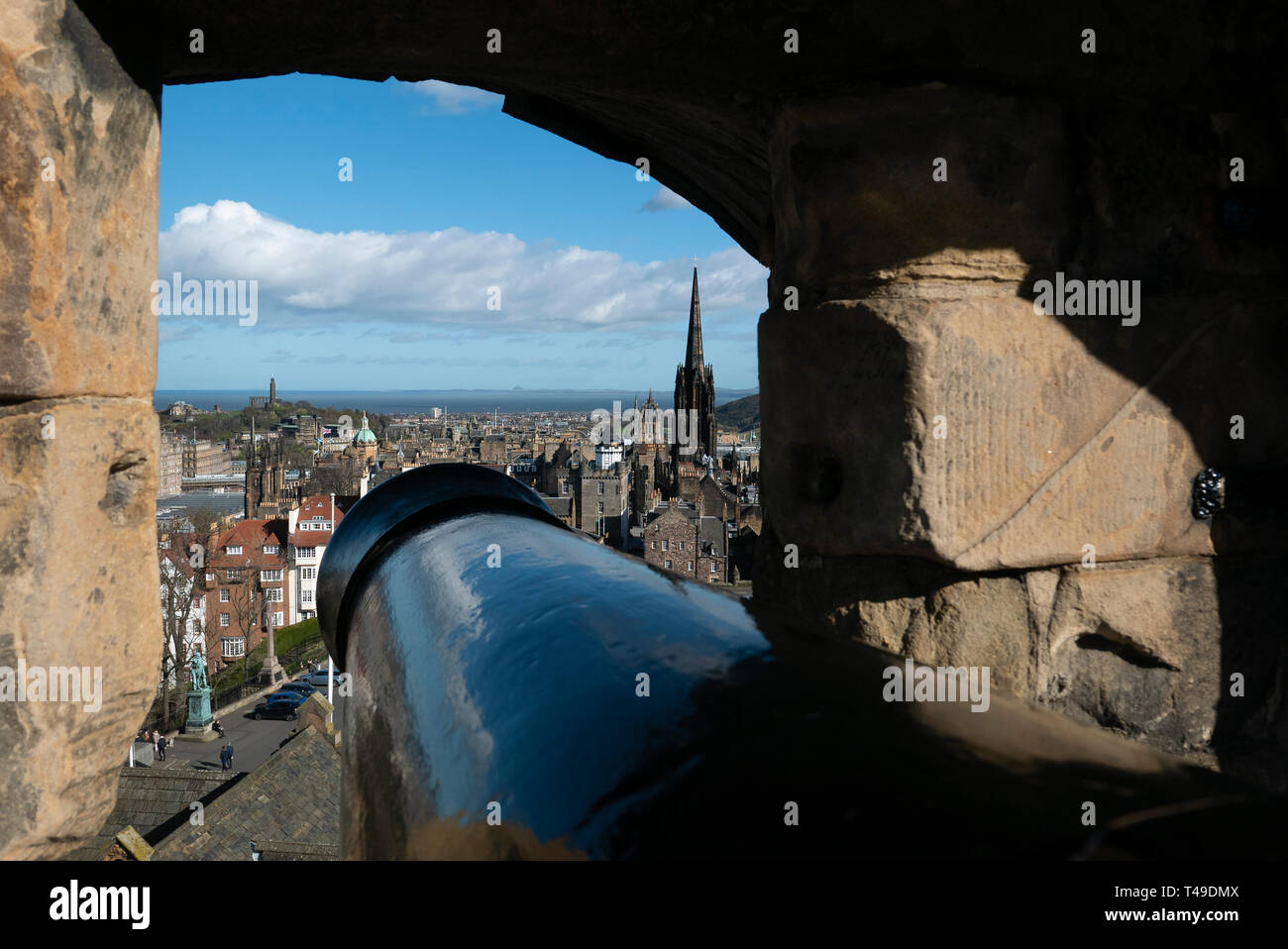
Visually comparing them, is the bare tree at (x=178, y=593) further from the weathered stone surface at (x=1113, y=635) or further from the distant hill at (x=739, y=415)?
the distant hill at (x=739, y=415)

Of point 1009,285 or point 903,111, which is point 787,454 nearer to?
point 1009,285

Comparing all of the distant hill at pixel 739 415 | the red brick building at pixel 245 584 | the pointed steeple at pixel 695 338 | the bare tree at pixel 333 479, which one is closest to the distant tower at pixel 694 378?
the pointed steeple at pixel 695 338

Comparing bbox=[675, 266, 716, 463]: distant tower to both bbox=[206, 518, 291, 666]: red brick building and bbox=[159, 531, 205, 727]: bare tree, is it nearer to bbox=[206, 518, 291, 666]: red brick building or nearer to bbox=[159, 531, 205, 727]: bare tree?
bbox=[206, 518, 291, 666]: red brick building

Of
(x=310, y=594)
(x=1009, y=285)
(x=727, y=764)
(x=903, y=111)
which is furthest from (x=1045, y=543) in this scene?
(x=310, y=594)

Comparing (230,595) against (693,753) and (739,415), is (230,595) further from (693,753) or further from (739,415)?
(739,415)

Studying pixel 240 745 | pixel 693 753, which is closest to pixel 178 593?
pixel 240 745

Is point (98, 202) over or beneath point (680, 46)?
beneath
